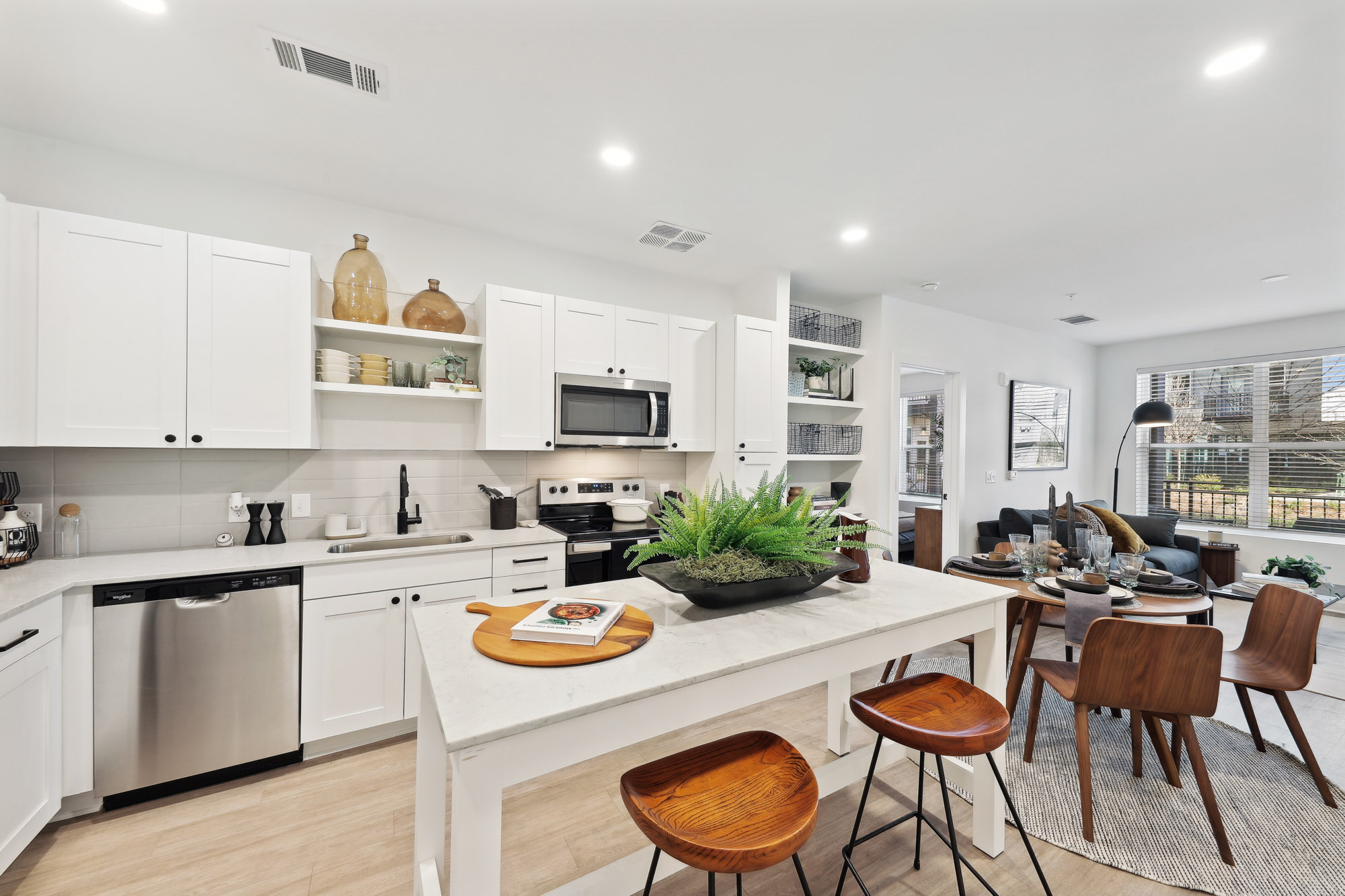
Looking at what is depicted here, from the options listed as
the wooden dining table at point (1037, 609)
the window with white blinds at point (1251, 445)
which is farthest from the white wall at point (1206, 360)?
the wooden dining table at point (1037, 609)

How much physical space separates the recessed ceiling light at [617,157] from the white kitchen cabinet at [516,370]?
0.88m

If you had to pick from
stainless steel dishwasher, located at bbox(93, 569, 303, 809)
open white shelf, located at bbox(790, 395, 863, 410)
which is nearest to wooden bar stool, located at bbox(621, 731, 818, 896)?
stainless steel dishwasher, located at bbox(93, 569, 303, 809)

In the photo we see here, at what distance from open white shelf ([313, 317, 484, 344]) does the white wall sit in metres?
6.92

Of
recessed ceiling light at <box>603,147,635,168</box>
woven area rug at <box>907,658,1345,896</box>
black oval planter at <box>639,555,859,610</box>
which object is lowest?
woven area rug at <box>907,658,1345,896</box>

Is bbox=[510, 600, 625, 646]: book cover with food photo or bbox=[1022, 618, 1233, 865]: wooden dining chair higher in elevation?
bbox=[510, 600, 625, 646]: book cover with food photo

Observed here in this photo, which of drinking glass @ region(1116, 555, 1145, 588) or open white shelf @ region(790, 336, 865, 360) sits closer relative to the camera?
drinking glass @ region(1116, 555, 1145, 588)

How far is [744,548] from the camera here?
1.50m

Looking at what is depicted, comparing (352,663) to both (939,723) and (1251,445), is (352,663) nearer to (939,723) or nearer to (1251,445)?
(939,723)

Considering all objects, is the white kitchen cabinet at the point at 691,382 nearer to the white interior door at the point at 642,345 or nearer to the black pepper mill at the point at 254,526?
the white interior door at the point at 642,345

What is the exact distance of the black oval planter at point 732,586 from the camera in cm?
140

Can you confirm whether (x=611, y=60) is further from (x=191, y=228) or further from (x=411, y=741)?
(x=411, y=741)

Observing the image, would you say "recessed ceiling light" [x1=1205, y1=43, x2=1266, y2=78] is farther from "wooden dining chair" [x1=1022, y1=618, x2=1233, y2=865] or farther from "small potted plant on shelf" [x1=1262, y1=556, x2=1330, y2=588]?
"small potted plant on shelf" [x1=1262, y1=556, x2=1330, y2=588]

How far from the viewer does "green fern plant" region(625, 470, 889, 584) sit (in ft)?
4.70

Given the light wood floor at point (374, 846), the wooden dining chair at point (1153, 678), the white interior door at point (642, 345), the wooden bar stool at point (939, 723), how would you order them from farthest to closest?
the white interior door at point (642, 345)
the wooden dining chair at point (1153, 678)
the light wood floor at point (374, 846)
the wooden bar stool at point (939, 723)
